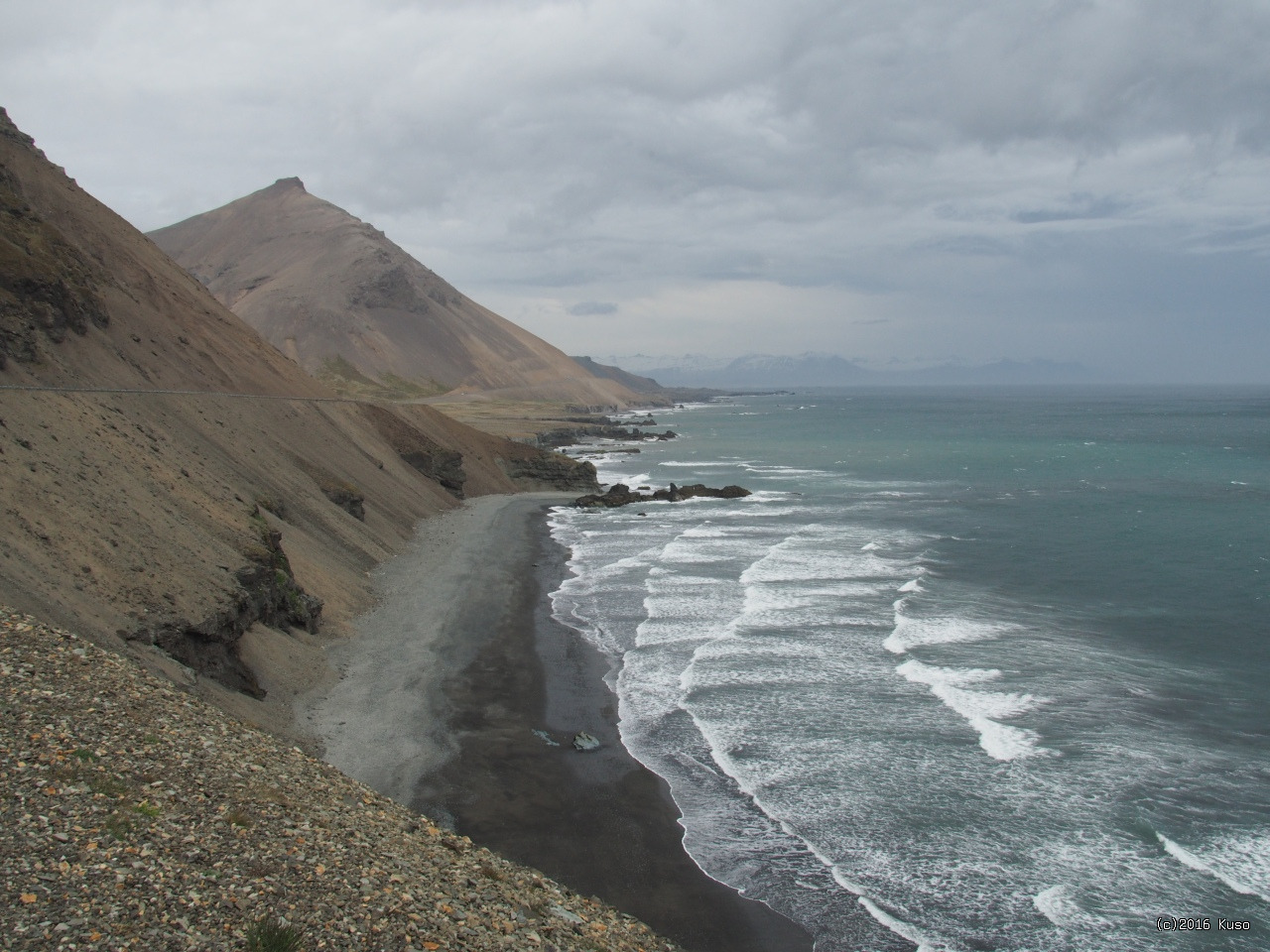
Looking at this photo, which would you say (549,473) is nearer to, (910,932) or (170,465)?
(170,465)

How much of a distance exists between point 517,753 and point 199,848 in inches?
394

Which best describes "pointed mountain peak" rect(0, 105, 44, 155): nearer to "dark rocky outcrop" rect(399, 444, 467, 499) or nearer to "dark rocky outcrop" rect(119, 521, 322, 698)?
"dark rocky outcrop" rect(399, 444, 467, 499)

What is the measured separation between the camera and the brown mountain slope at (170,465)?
19.7m

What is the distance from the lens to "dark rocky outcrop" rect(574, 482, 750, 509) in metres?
62.7

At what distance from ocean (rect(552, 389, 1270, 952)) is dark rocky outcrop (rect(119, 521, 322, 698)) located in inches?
357

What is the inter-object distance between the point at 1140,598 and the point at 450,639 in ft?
84.8

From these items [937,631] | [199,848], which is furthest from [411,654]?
[937,631]

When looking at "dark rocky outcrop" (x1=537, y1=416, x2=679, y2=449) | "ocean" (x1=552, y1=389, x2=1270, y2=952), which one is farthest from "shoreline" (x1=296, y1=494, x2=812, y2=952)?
"dark rocky outcrop" (x1=537, y1=416, x2=679, y2=449)

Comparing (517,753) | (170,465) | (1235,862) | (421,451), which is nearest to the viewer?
(1235,862)

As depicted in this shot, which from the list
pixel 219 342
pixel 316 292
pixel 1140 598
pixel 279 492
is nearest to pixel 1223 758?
pixel 1140 598

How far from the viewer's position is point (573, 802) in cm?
1800

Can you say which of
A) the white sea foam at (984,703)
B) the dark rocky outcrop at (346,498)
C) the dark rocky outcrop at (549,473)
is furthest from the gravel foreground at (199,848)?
the dark rocky outcrop at (549,473)

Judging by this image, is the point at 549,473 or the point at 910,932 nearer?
the point at 910,932

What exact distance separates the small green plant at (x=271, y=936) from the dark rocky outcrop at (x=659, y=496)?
172 feet
